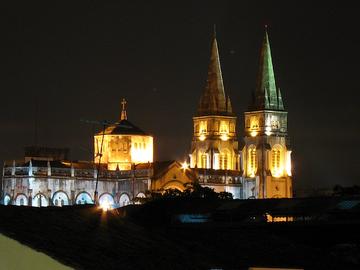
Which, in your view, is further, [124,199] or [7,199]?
[124,199]

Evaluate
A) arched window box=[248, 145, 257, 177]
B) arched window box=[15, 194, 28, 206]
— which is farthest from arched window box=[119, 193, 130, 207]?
arched window box=[248, 145, 257, 177]

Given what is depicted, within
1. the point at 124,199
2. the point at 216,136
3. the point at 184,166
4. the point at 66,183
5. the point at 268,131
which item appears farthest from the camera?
the point at 268,131

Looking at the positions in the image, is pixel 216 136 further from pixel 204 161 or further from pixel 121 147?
pixel 121 147

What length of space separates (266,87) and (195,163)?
11655mm

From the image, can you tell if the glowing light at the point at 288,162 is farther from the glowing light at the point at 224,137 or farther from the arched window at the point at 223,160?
the glowing light at the point at 224,137

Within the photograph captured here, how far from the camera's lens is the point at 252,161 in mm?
130750

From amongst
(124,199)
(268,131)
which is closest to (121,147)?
(124,199)

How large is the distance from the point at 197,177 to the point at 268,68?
17121 millimetres

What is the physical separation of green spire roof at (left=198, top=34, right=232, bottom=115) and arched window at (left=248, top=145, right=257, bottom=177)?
188 inches

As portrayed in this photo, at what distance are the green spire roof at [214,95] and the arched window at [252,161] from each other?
4.77 meters

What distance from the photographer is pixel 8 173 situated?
11712cm

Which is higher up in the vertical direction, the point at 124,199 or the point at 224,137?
the point at 224,137

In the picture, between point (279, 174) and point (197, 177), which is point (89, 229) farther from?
point (279, 174)

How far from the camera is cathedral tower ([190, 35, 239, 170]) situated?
12962 centimetres
